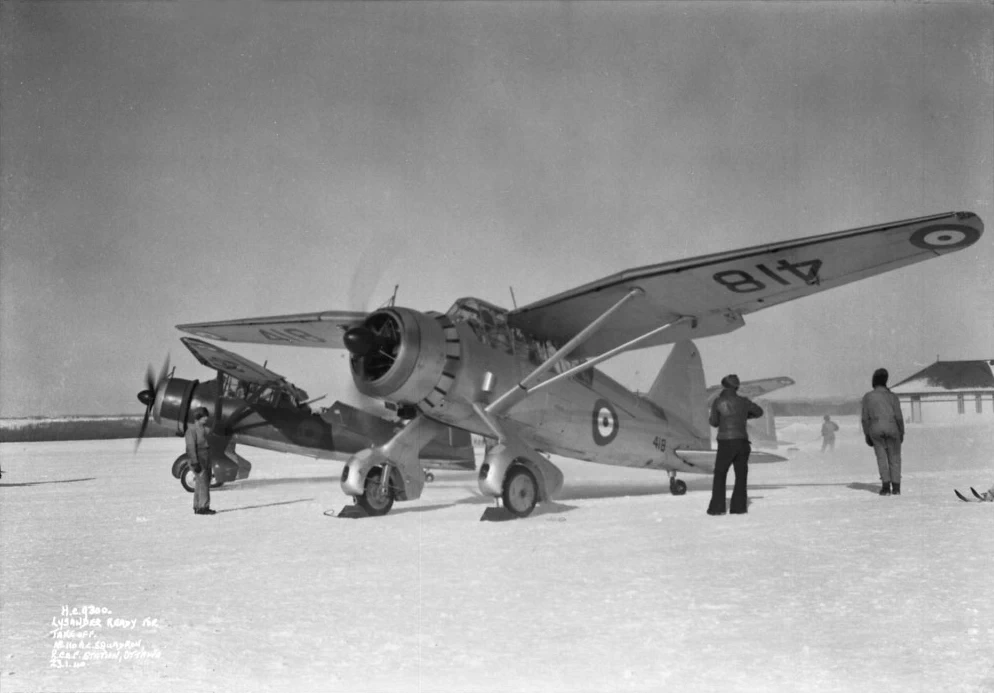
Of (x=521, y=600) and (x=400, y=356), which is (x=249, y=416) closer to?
(x=400, y=356)

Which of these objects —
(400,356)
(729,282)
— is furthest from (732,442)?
(400,356)

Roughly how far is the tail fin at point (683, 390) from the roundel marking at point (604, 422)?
1.53 metres

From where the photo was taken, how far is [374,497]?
8.93 metres

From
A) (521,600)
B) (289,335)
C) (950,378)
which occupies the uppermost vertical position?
(950,378)

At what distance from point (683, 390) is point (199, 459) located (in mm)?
7608

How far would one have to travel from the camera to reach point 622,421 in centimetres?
1070

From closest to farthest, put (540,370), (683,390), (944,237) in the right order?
1. (944,237)
2. (540,370)
3. (683,390)

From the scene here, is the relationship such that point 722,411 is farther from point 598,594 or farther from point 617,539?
point 598,594

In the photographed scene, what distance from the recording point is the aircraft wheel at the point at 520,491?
830 cm

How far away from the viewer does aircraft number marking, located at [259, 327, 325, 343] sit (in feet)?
36.4

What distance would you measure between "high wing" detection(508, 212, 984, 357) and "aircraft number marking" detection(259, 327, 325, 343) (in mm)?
3602

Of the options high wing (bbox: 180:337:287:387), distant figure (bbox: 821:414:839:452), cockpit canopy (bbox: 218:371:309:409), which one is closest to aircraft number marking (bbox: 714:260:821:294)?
high wing (bbox: 180:337:287:387)

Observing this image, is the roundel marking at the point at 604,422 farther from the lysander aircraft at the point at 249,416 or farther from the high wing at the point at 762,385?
the high wing at the point at 762,385

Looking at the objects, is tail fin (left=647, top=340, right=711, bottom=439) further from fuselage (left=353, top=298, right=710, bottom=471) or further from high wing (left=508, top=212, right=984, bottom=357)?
high wing (left=508, top=212, right=984, bottom=357)
